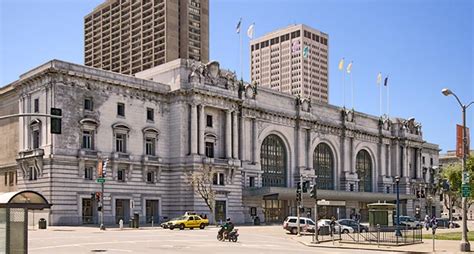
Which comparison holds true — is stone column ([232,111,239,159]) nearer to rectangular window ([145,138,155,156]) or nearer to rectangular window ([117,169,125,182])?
rectangular window ([145,138,155,156])

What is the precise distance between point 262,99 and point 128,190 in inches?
1149

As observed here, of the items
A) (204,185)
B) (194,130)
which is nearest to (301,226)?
(204,185)

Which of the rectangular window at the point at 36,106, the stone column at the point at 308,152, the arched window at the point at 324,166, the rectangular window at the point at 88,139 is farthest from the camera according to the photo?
the arched window at the point at 324,166

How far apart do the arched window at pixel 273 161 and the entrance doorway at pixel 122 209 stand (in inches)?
1056

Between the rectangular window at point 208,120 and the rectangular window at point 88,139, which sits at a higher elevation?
the rectangular window at point 208,120

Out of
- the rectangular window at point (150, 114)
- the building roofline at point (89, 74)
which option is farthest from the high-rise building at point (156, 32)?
the rectangular window at point (150, 114)

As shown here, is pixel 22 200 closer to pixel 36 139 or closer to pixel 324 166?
pixel 36 139

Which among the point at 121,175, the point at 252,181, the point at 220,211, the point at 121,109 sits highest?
the point at 121,109

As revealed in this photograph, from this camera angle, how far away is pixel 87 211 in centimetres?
7144

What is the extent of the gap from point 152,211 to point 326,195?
30971mm

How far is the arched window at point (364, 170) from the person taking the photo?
386 ft

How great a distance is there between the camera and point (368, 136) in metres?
119

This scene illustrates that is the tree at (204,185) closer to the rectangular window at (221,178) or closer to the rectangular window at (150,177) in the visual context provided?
the rectangular window at (221,178)

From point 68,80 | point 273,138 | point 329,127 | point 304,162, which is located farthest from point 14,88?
point 329,127
